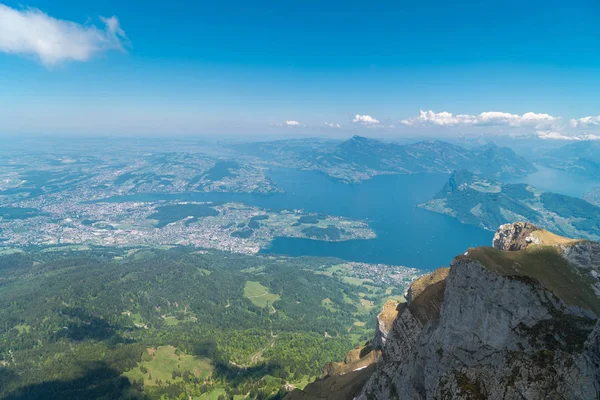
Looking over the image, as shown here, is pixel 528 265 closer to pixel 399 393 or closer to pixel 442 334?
pixel 442 334

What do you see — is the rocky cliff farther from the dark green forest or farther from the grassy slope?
the dark green forest

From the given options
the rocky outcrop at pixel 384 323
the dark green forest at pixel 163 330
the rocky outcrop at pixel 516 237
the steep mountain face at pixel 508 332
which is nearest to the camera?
the steep mountain face at pixel 508 332

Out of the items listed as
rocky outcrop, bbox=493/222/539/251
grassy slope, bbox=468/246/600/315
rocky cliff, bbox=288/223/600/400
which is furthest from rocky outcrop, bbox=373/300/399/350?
grassy slope, bbox=468/246/600/315

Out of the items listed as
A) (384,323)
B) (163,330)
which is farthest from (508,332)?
(163,330)

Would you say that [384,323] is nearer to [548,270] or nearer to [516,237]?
[516,237]

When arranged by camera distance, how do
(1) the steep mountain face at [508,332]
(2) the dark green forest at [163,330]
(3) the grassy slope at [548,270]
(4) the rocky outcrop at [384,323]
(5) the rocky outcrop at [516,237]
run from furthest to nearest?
(2) the dark green forest at [163,330] → (4) the rocky outcrop at [384,323] → (5) the rocky outcrop at [516,237] → (3) the grassy slope at [548,270] → (1) the steep mountain face at [508,332]

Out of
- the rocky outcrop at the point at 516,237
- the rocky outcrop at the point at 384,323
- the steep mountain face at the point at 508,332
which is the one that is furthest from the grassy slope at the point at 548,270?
the rocky outcrop at the point at 384,323

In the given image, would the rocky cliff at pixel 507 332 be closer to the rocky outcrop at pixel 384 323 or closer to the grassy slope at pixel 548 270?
the grassy slope at pixel 548 270
